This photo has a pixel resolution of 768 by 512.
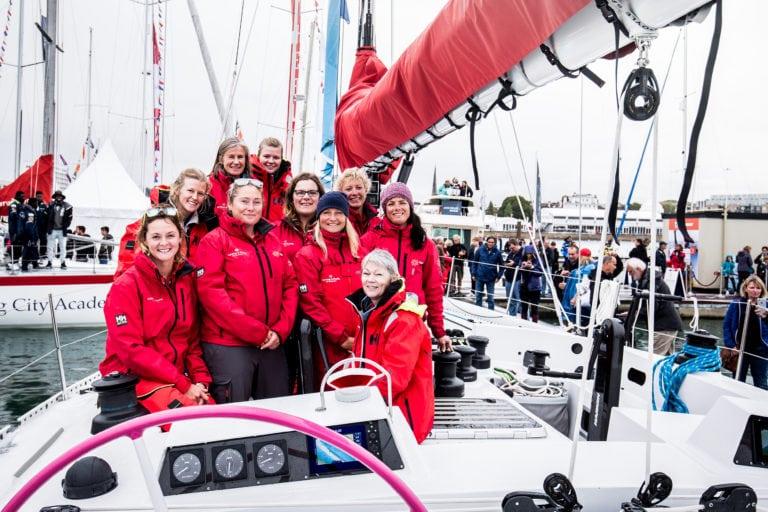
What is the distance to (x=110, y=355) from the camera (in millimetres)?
2439

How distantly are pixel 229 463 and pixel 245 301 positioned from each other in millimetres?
1238

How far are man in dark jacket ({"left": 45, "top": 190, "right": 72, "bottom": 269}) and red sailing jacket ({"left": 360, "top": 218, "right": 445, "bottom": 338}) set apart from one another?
1023 centimetres

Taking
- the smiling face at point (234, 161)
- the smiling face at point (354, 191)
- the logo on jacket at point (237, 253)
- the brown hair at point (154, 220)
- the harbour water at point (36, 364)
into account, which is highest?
the smiling face at point (234, 161)

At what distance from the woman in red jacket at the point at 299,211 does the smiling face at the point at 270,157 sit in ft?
1.60

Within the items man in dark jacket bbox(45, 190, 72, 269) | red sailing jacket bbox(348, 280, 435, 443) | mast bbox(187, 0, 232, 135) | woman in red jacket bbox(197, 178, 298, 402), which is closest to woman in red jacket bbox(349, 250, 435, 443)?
red sailing jacket bbox(348, 280, 435, 443)

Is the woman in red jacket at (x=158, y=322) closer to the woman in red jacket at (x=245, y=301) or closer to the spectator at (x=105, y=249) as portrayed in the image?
the woman in red jacket at (x=245, y=301)

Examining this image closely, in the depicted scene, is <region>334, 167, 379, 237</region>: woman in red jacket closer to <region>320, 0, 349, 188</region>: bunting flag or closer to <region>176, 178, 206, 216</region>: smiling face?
<region>176, 178, 206, 216</region>: smiling face

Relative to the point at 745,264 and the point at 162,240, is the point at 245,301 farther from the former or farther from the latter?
the point at 745,264

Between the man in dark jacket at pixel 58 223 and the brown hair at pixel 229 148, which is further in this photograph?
the man in dark jacket at pixel 58 223

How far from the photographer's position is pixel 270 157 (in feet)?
12.1

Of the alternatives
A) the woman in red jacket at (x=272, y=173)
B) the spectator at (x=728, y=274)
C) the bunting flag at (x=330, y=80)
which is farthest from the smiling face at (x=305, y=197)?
the spectator at (x=728, y=274)

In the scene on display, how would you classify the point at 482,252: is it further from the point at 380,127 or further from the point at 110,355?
the point at 110,355

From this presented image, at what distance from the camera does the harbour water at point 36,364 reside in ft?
22.5

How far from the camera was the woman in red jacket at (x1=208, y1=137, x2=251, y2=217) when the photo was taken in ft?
11.1
